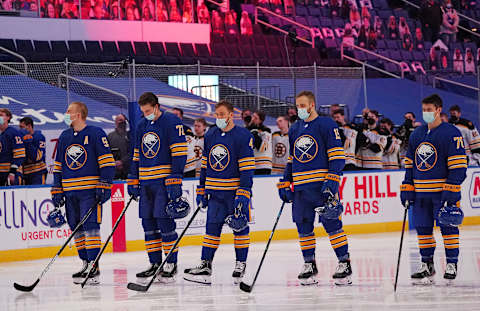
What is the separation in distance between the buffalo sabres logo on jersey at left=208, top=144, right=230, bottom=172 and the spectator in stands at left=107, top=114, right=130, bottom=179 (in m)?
4.98

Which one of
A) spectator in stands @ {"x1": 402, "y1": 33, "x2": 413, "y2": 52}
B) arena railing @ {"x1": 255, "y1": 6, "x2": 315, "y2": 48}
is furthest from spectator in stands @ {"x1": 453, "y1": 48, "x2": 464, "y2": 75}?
arena railing @ {"x1": 255, "y1": 6, "x2": 315, "y2": 48}

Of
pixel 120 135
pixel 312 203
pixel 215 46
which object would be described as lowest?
pixel 312 203

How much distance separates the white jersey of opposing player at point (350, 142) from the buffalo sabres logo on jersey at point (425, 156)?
A: 538cm

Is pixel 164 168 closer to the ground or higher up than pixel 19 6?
closer to the ground

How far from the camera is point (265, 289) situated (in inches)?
303

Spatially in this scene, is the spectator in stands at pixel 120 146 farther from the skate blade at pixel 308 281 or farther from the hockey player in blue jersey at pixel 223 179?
the skate blade at pixel 308 281

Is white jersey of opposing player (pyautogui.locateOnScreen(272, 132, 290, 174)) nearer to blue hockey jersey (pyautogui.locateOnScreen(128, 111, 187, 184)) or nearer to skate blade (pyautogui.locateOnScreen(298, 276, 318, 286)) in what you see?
blue hockey jersey (pyautogui.locateOnScreen(128, 111, 187, 184))

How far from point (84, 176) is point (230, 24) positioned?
13.4m

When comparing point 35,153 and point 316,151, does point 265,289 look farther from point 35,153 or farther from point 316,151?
point 35,153

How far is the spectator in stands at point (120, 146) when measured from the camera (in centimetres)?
1290

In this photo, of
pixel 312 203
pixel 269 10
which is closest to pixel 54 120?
pixel 312 203

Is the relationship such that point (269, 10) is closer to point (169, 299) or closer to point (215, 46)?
point (215, 46)

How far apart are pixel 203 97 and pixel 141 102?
6.83 m

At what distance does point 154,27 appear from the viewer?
19359 mm
